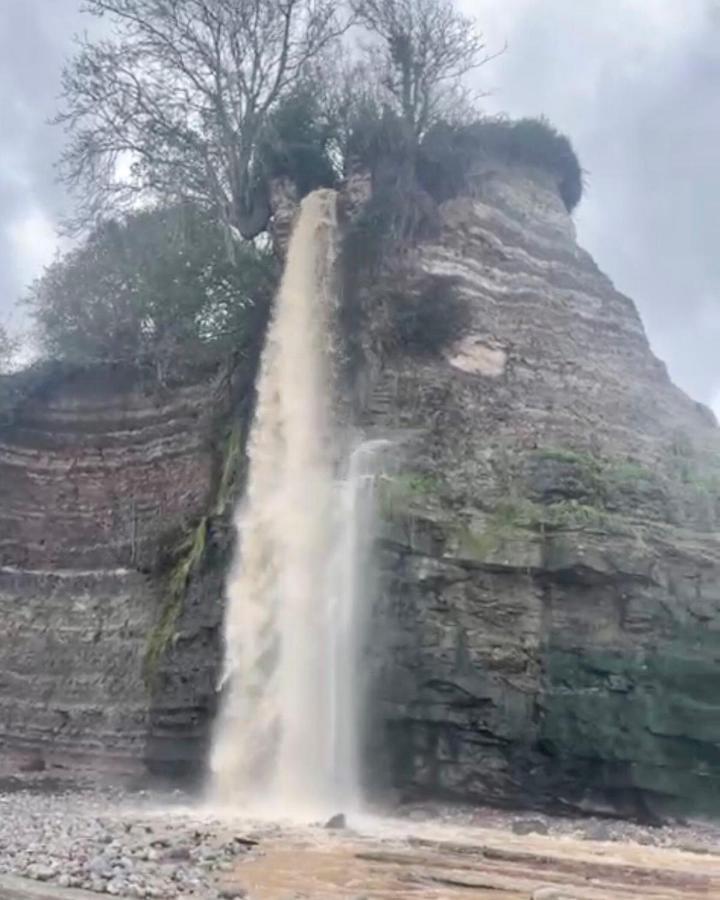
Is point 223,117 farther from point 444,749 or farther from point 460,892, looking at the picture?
point 460,892

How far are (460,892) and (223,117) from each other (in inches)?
813

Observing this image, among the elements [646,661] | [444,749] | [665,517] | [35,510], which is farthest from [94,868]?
[35,510]

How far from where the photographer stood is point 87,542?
23.3 m

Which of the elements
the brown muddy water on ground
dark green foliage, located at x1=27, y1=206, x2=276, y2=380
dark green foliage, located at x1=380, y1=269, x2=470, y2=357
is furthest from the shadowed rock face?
dark green foliage, located at x1=27, y1=206, x2=276, y2=380

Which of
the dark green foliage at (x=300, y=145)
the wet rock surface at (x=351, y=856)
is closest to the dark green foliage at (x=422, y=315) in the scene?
the dark green foliage at (x=300, y=145)

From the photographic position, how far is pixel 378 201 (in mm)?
23906

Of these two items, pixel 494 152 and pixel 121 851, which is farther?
pixel 494 152

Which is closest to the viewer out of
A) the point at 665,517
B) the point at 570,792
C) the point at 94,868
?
the point at 94,868

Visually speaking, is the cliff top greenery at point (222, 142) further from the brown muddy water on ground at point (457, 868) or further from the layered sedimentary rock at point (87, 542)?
the brown muddy water on ground at point (457, 868)

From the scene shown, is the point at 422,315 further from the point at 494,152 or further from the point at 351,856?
the point at 351,856

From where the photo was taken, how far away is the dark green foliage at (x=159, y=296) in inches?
963

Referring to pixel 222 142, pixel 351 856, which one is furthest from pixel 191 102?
pixel 351 856

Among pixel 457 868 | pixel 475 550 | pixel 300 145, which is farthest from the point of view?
pixel 300 145

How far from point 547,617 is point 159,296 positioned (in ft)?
40.1
